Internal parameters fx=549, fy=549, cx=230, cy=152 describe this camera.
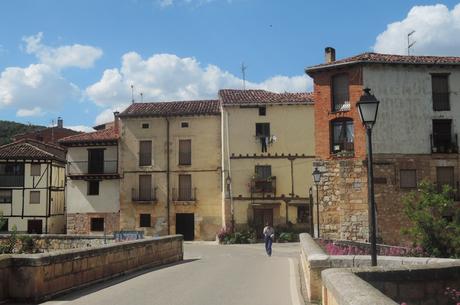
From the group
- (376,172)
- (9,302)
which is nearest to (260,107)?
(376,172)

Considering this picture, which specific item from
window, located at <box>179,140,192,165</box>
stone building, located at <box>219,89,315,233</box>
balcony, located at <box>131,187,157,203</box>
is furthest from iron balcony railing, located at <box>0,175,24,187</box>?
stone building, located at <box>219,89,315,233</box>

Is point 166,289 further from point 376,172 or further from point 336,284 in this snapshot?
point 376,172

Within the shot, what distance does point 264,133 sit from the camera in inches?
1596

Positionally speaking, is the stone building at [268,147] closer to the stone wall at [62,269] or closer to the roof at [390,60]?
the roof at [390,60]

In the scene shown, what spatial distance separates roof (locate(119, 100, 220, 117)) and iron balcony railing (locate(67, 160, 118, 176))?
4.27 metres

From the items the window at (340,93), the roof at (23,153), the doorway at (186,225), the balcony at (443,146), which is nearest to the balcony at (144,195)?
the doorway at (186,225)

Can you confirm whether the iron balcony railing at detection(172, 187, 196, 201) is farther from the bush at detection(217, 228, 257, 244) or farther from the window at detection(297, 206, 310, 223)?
the window at detection(297, 206, 310, 223)

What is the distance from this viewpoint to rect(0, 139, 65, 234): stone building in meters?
46.4

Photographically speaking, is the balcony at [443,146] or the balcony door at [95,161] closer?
the balcony at [443,146]

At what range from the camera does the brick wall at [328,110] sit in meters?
30.3

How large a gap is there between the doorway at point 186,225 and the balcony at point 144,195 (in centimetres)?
241

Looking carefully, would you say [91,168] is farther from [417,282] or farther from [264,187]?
[417,282]

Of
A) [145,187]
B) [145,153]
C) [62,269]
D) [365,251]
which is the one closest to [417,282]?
[62,269]

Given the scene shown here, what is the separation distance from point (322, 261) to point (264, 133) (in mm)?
31601
